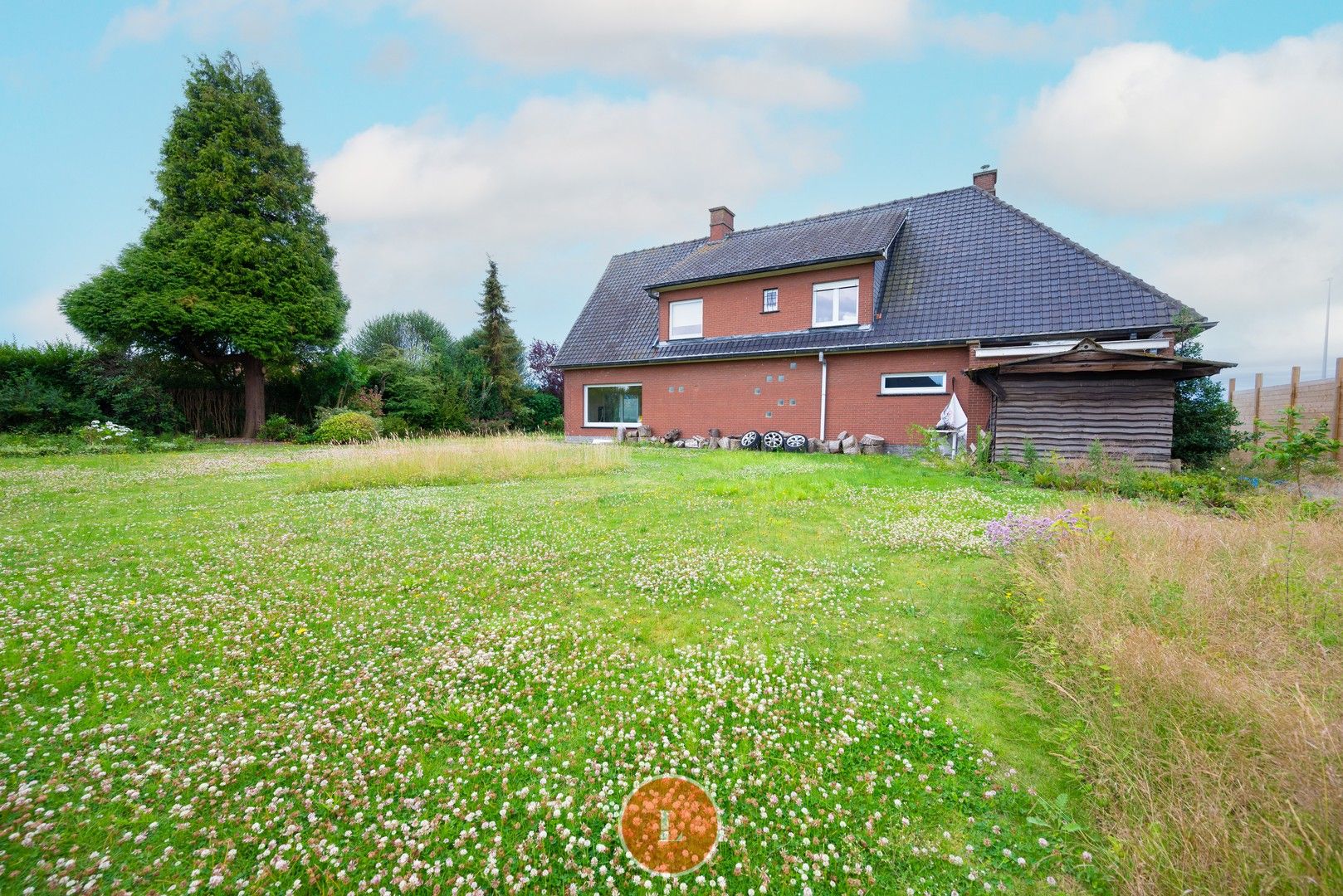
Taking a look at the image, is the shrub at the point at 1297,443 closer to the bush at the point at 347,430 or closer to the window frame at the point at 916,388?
the window frame at the point at 916,388

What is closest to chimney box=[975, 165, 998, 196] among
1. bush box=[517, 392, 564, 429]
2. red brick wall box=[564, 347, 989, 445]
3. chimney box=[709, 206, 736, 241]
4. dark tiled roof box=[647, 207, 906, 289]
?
dark tiled roof box=[647, 207, 906, 289]

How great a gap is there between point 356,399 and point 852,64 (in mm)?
22463

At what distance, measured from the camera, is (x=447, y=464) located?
11.4m

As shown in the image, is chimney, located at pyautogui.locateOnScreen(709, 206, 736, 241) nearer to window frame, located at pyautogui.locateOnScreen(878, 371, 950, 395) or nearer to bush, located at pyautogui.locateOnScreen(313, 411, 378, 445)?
window frame, located at pyautogui.locateOnScreen(878, 371, 950, 395)

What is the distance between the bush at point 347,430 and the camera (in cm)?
1906

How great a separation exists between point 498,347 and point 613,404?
10371 mm

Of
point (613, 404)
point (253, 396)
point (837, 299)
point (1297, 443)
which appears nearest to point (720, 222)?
point (837, 299)

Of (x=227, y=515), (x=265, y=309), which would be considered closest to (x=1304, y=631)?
(x=227, y=515)

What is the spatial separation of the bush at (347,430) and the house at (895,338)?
745 centimetres

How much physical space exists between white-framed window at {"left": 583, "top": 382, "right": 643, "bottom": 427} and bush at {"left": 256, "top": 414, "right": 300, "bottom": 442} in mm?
11499

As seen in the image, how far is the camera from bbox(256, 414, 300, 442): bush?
20594 millimetres

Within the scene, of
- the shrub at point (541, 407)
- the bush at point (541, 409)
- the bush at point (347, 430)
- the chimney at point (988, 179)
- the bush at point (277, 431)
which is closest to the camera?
the chimney at point (988, 179)

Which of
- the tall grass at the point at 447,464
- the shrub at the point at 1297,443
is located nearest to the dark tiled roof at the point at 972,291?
the shrub at the point at 1297,443

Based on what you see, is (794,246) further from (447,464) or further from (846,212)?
(447,464)
